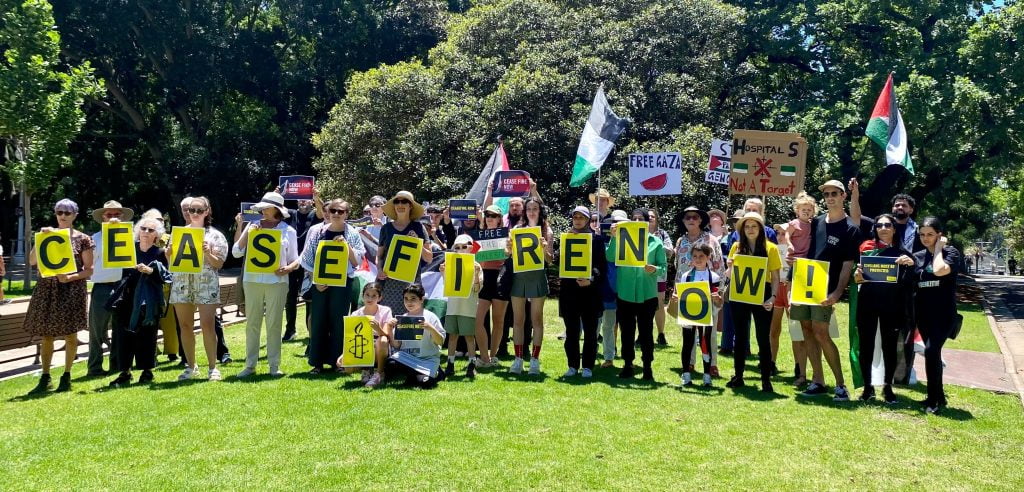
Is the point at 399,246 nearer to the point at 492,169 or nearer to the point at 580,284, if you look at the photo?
the point at 580,284

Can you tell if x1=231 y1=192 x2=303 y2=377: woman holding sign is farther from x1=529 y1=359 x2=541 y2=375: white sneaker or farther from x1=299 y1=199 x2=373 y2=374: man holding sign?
x1=529 y1=359 x2=541 y2=375: white sneaker

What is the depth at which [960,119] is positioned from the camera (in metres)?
21.4

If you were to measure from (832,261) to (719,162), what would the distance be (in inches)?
240

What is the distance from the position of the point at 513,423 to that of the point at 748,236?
10.9 ft

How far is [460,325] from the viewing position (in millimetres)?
9211

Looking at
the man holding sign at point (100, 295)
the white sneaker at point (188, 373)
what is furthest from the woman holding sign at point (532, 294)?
the man holding sign at point (100, 295)

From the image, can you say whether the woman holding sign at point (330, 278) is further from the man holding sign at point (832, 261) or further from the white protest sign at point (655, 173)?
the white protest sign at point (655, 173)

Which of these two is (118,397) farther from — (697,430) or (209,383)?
(697,430)

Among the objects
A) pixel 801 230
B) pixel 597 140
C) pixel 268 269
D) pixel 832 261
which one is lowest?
pixel 268 269

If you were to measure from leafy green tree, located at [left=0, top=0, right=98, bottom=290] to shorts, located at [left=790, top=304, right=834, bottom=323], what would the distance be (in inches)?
745

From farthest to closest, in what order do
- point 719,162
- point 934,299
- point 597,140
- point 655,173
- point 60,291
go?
1. point 719,162
2. point 655,173
3. point 597,140
4. point 60,291
5. point 934,299

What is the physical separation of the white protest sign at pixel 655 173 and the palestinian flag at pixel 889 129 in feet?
9.88

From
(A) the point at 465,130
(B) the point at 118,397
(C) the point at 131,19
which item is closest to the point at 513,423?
(B) the point at 118,397

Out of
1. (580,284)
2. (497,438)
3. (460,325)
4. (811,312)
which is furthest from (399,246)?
(811,312)
